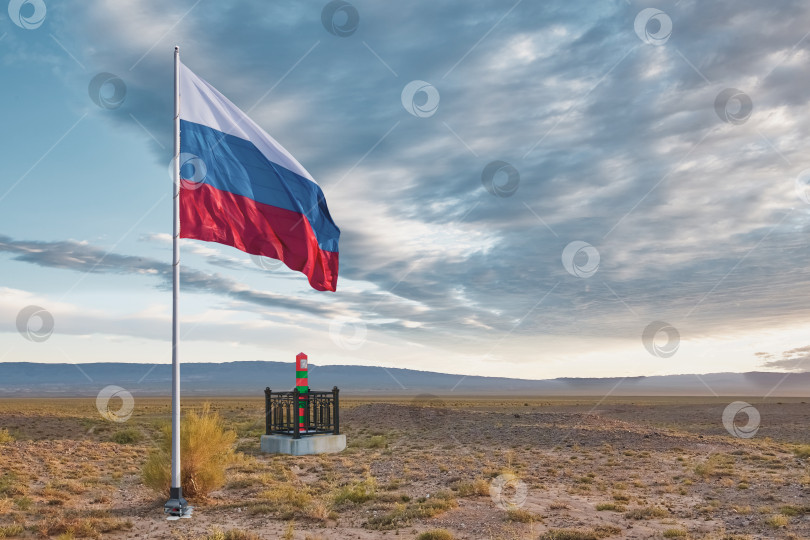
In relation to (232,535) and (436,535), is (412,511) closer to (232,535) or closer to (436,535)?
(436,535)

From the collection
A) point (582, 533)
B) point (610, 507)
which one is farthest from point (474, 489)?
point (582, 533)

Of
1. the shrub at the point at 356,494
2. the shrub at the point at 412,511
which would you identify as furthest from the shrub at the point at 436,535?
the shrub at the point at 356,494

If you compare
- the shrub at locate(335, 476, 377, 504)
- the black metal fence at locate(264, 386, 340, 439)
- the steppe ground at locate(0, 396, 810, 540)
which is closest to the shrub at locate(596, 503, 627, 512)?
the steppe ground at locate(0, 396, 810, 540)

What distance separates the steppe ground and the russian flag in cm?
492

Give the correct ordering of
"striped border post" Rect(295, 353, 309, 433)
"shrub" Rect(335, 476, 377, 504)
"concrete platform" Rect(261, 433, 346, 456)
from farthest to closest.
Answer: "striped border post" Rect(295, 353, 309, 433)
"concrete platform" Rect(261, 433, 346, 456)
"shrub" Rect(335, 476, 377, 504)

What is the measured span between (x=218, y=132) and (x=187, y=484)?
7.13 m

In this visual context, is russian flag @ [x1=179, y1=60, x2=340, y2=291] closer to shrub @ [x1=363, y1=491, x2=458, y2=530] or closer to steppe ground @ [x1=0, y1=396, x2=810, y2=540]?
shrub @ [x1=363, y1=491, x2=458, y2=530]

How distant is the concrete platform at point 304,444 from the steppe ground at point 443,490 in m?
0.54

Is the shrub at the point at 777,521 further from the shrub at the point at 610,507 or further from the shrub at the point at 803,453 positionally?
the shrub at the point at 803,453

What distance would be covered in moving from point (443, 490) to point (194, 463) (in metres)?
5.43

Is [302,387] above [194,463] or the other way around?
above

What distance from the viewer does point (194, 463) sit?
13516mm

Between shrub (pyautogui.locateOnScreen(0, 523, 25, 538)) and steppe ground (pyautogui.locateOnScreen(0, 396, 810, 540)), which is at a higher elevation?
shrub (pyautogui.locateOnScreen(0, 523, 25, 538))

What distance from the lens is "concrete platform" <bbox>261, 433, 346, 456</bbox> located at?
2166 cm
